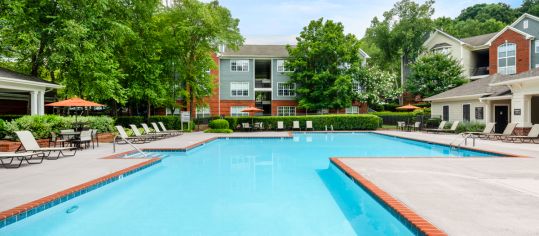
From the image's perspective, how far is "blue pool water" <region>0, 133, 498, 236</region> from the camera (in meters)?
4.85

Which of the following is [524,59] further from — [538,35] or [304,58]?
[304,58]

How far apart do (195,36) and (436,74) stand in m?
23.3

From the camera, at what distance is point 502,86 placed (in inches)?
851

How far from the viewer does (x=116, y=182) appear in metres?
7.52

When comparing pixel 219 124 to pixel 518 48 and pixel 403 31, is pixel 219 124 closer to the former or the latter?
pixel 403 31

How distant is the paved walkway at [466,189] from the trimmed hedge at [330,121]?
58.0 ft

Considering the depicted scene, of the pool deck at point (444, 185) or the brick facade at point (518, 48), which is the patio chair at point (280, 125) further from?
the brick facade at point (518, 48)

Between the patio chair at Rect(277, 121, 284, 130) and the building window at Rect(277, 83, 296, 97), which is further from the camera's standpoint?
the building window at Rect(277, 83, 296, 97)

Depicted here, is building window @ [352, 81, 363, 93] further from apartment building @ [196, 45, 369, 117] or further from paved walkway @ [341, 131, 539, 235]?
paved walkway @ [341, 131, 539, 235]

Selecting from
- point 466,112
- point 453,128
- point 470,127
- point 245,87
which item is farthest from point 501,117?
point 245,87

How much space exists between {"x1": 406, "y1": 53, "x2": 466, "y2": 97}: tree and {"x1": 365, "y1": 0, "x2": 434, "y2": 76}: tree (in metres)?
7.79

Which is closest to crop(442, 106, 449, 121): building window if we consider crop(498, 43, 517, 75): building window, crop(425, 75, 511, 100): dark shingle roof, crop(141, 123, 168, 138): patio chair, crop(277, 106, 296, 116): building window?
crop(425, 75, 511, 100): dark shingle roof

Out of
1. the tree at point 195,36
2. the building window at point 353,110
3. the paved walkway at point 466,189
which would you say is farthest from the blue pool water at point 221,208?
the building window at point 353,110

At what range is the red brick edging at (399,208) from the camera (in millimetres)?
3742
